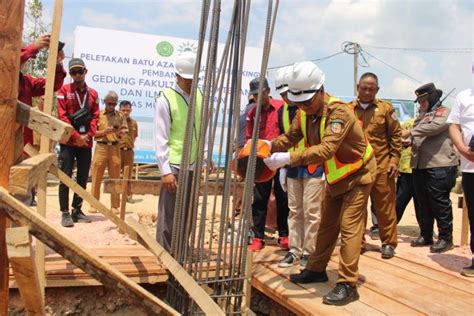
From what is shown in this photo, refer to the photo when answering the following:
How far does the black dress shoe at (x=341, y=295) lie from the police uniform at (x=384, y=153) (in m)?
1.24

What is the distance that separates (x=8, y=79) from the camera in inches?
76.8

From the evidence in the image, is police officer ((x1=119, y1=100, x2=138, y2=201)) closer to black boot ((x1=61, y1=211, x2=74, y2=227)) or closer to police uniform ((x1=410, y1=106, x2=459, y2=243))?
black boot ((x1=61, y1=211, x2=74, y2=227))

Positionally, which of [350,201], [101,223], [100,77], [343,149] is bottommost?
[101,223]

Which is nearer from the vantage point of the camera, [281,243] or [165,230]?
[165,230]

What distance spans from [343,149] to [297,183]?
2.73 feet

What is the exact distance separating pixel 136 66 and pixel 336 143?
6.93 meters

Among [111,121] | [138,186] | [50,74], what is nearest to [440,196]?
[138,186]

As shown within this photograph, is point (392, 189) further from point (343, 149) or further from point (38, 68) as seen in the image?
point (38, 68)

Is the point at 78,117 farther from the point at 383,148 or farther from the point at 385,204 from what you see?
the point at 385,204

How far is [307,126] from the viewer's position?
3316 mm

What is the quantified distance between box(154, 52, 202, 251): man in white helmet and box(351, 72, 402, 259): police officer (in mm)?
1617

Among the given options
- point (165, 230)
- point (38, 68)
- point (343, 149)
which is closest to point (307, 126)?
point (343, 149)

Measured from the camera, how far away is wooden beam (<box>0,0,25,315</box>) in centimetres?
191

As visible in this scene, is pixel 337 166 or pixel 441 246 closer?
pixel 337 166
